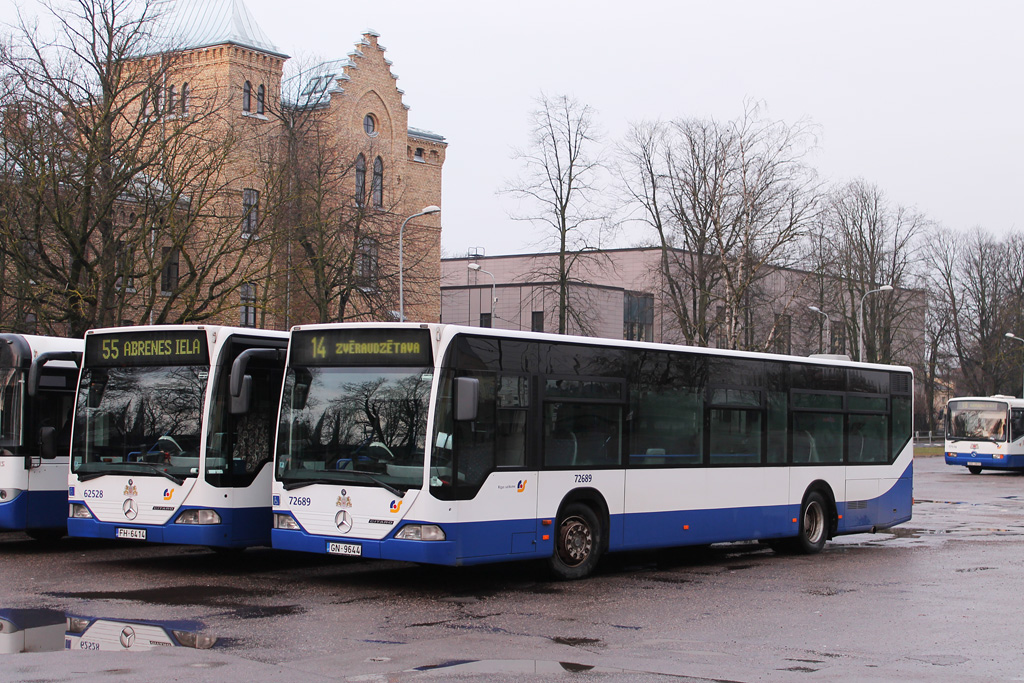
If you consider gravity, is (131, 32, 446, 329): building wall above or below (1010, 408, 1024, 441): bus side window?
above

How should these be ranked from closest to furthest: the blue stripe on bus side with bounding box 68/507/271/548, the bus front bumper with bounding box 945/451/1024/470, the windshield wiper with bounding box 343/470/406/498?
the windshield wiper with bounding box 343/470/406/498
the blue stripe on bus side with bounding box 68/507/271/548
the bus front bumper with bounding box 945/451/1024/470

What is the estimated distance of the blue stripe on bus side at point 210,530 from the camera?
41.9 ft

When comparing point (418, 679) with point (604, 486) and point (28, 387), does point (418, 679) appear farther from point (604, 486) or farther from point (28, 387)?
point (28, 387)

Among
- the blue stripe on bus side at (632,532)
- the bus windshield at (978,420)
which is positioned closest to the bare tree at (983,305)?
the bus windshield at (978,420)

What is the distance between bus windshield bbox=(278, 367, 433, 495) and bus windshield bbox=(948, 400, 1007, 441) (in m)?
39.1

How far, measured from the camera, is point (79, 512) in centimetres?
1357

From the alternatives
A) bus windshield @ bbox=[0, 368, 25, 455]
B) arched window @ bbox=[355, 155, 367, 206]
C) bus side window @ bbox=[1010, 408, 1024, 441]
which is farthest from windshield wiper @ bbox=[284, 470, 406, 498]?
arched window @ bbox=[355, 155, 367, 206]

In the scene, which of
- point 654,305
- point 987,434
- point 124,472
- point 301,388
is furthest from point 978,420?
point 124,472

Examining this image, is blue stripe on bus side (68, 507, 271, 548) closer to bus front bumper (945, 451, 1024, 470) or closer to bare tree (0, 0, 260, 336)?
bare tree (0, 0, 260, 336)

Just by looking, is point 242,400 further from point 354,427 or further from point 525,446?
point 525,446

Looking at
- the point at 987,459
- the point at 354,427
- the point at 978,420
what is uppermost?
the point at 978,420

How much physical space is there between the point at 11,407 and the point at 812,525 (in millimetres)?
10529

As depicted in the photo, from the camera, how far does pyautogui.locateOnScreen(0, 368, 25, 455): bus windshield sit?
48.1 ft

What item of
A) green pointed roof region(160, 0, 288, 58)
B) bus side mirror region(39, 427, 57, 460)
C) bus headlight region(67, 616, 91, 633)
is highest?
green pointed roof region(160, 0, 288, 58)
